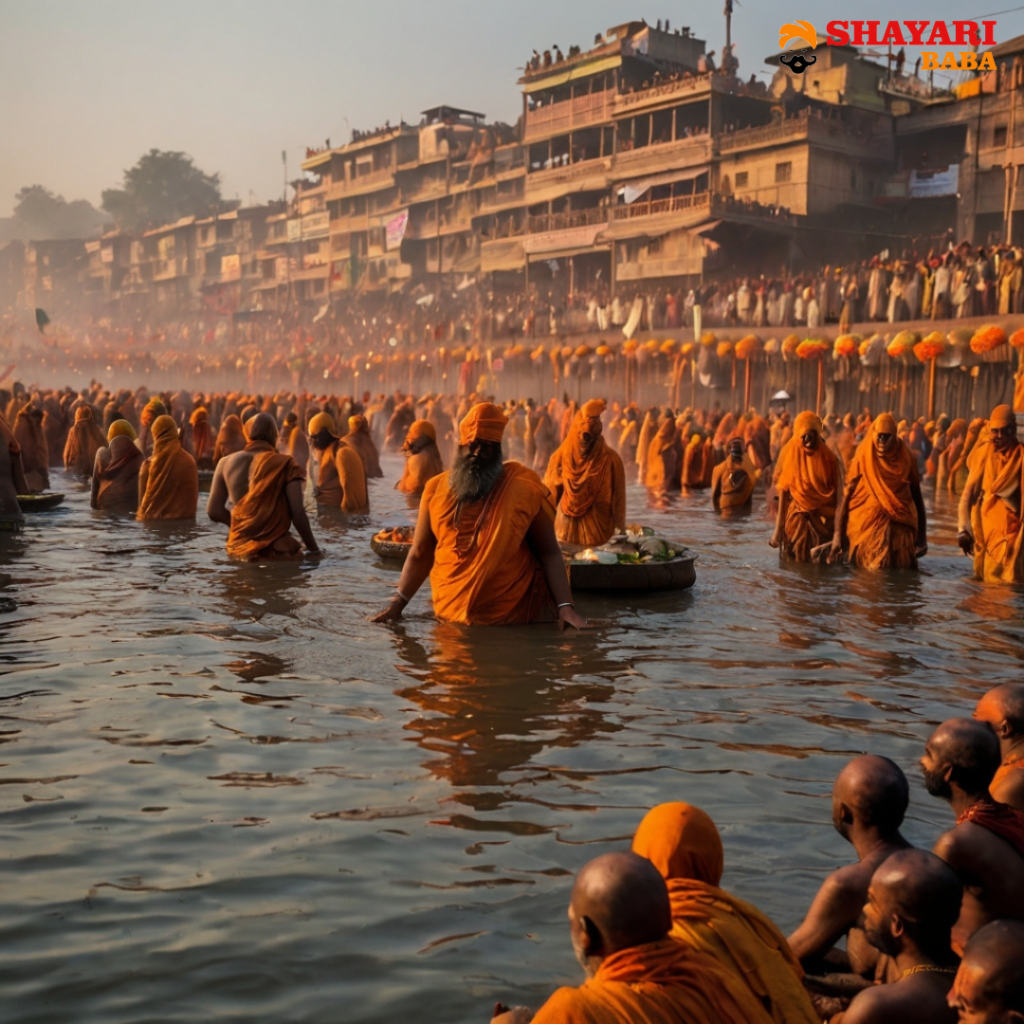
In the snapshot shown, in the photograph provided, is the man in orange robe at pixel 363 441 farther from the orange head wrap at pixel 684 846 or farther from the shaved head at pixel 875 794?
the orange head wrap at pixel 684 846

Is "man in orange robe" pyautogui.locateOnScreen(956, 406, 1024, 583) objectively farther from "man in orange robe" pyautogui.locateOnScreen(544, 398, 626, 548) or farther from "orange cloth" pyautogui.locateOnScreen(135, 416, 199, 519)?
"orange cloth" pyautogui.locateOnScreen(135, 416, 199, 519)

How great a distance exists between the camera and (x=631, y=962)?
8.15ft

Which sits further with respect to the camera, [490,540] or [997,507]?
[997,507]

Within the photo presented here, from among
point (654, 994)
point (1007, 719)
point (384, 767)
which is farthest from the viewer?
point (384, 767)

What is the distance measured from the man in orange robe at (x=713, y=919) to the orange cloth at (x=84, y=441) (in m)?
18.1

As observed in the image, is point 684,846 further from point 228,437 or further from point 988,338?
point 988,338

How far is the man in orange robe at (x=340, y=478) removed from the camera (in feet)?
49.1

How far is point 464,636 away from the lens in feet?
25.9

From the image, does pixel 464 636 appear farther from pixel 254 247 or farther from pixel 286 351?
pixel 254 247

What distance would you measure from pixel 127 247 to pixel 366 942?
92.5 meters

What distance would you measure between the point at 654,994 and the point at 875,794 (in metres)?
1.23

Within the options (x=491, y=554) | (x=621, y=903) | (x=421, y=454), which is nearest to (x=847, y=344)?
(x=421, y=454)

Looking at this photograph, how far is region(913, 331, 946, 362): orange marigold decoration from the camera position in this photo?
2355cm

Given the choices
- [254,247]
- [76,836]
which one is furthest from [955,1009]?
[254,247]
